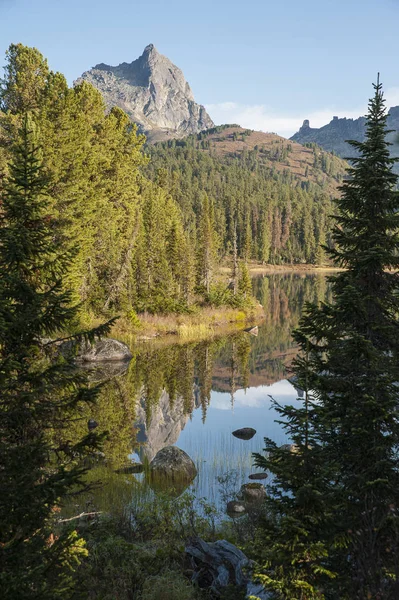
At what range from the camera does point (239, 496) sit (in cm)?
1479

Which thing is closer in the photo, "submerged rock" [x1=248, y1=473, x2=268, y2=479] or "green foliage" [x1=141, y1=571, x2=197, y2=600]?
"green foliage" [x1=141, y1=571, x2=197, y2=600]

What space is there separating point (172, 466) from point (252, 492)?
3001 millimetres

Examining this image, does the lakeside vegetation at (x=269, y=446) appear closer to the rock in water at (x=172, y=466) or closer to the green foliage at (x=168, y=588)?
the green foliage at (x=168, y=588)

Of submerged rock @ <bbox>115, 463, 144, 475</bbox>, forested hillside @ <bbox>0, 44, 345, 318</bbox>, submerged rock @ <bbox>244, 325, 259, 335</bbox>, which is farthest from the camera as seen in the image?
submerged rock @ <bbox>244, 325, 259, 335</bbox>

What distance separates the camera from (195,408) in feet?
88.0

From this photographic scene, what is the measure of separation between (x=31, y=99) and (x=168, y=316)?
80.5 feet

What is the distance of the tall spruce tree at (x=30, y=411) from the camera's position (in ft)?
16.3

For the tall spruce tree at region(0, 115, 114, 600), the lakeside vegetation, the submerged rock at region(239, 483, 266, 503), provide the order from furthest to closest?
the submerged rock at region(239, 483, 266, 503) → the lakeside vegetation → the tall spruce tree at region(0, 115, 114, 600)

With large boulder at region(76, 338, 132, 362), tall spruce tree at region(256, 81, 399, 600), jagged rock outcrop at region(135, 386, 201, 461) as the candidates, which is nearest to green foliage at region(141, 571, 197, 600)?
tall spruce tree at region(256, 81, 399, 600)

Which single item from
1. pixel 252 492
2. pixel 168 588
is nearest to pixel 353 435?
pixel 168 588

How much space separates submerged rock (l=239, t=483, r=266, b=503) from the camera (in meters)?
14.7

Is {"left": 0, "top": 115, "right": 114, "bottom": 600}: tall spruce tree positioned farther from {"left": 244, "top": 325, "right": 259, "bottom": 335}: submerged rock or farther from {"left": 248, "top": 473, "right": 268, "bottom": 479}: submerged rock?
{"left": 244, "top": 325, "right": 259, "bottom": 335}: submerged rock

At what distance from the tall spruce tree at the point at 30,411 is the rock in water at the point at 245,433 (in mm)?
15657

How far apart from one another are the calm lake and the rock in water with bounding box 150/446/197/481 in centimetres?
43
